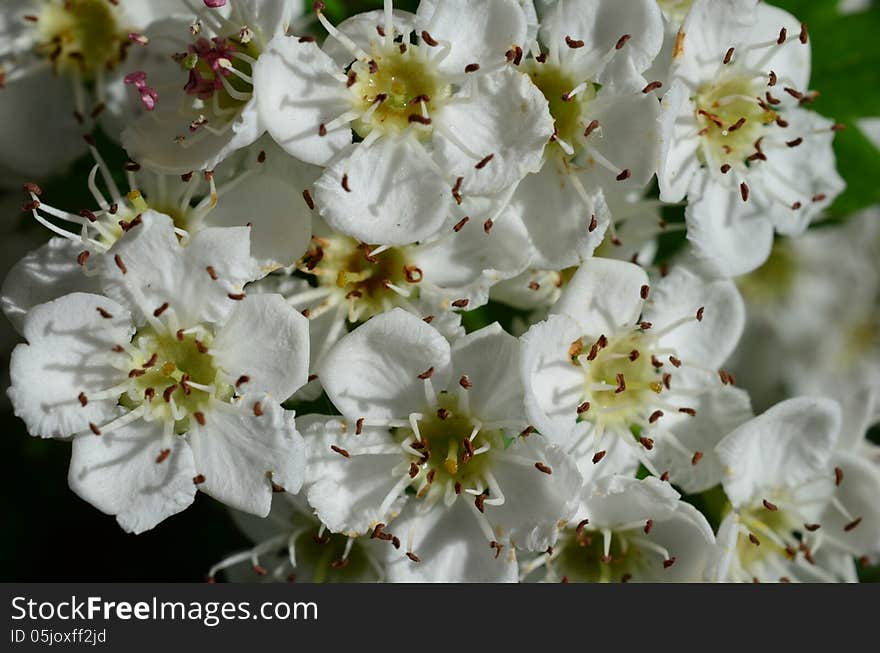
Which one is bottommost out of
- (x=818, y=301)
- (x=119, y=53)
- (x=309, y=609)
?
(x=818, y=301)

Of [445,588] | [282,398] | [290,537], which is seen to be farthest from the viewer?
[290,537]

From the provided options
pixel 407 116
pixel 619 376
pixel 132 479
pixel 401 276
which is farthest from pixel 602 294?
pixel 132 479

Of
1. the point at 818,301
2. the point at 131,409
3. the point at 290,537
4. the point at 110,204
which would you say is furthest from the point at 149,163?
the point at 818,301

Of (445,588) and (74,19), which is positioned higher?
(74,19)

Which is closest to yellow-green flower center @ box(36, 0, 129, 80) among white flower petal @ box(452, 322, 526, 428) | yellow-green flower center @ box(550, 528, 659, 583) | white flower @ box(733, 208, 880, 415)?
white flower petal @ box(452, 322, 526, 428)

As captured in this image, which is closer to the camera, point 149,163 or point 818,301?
point 149,163

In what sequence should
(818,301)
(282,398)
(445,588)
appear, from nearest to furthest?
1. (282,398)
2. (445,588)
3. (818,301)

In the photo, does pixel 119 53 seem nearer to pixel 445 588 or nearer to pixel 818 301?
pixel 445 588

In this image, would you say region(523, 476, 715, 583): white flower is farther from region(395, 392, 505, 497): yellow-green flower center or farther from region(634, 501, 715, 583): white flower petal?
region(395, 392, 505, 497): yellow-green flower center
